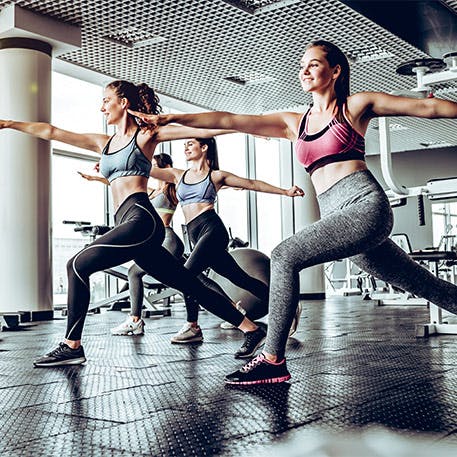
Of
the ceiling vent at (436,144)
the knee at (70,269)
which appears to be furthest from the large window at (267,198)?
the knee at (70,269)

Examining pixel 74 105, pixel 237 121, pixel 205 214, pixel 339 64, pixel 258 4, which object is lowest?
pixel 205 214

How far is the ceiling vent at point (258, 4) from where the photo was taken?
6238 millimetres

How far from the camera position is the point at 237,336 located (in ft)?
14.8

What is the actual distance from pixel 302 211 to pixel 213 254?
7.02m

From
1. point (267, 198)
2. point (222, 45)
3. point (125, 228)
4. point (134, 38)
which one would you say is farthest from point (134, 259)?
point (267, 198)

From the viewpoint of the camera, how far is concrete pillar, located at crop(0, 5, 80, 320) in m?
6.46

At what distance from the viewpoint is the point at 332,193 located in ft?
7.63

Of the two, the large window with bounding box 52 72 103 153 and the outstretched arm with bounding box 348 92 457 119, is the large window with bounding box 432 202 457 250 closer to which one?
the large window with bounding box 52 72 103 153

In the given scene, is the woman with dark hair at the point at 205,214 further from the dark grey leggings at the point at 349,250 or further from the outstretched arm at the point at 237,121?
the dark grey leggings at the point at 349,250

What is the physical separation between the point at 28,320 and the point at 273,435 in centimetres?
528

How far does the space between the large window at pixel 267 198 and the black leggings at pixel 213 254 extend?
7826 millimetres

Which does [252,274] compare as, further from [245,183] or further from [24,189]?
[24,189]

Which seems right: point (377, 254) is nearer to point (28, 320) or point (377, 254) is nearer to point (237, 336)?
point (237, 336)

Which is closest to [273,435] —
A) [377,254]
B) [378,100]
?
[377,254]
